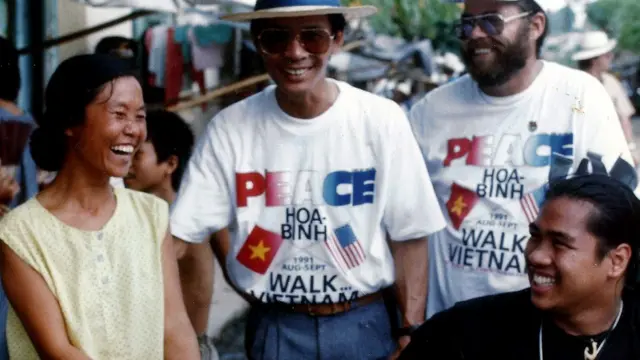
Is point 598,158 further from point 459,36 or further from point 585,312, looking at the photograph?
point 585,312

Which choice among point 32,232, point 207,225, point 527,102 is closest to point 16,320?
point 32,232

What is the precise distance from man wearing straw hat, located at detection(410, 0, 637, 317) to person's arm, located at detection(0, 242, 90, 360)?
1.88 meters

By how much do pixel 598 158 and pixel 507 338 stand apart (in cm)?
125

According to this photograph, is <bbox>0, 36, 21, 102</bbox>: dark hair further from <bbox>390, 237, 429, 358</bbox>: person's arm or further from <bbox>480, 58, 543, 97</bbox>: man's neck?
<bbox>480, 58, 543, 97</bbox>: man's neck

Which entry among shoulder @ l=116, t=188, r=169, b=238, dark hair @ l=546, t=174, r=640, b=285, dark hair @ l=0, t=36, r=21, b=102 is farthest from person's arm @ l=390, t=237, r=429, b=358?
dark hair @ l=0, t=36, r=21, b=102

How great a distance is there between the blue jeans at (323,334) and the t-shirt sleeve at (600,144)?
0.98 meters

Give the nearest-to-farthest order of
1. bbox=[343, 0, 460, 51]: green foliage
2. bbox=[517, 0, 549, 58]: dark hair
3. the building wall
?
bbox=[517, 0, 549, 58]: dark hair
the building wall
bbox=[343, 0, 460, 51]: green foliage

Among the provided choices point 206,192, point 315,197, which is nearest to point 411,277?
point 315,197

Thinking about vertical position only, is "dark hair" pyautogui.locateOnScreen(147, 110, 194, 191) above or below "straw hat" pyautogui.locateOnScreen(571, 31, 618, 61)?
above

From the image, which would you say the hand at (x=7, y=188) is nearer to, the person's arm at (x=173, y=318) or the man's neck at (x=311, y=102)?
the man's neck at (x=311, y=102)

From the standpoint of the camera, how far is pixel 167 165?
5.17m

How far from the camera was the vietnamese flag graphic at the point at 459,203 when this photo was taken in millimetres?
4402

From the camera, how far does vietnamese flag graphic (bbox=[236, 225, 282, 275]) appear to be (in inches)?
154

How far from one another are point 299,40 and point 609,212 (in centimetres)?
126
